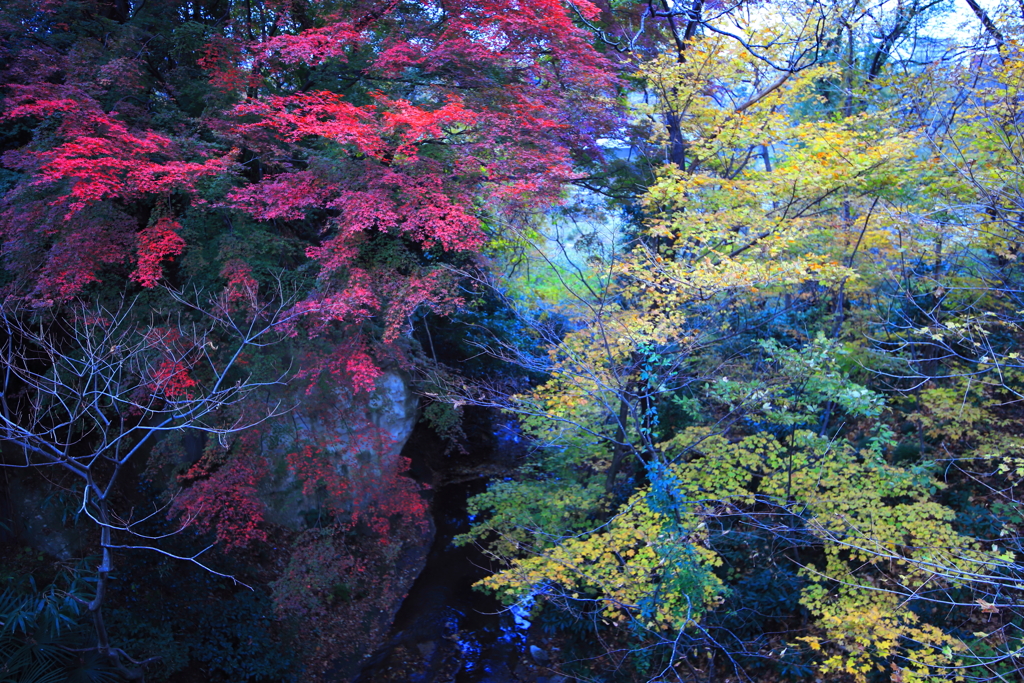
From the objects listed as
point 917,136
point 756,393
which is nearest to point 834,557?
point 756,393

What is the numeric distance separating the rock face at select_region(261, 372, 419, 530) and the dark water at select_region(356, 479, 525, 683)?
89.5 inches

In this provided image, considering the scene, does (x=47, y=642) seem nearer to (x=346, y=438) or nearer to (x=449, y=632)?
(x=346, y=438)

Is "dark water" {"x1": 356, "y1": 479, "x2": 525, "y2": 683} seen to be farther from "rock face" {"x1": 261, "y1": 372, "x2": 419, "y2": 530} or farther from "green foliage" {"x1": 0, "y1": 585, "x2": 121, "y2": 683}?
"green foliage" {"x1": 0, "y1": 585, "x2": 121, "y2": 683}

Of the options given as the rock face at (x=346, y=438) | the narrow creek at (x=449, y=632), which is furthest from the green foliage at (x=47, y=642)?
the narrow creek at (x=449, y=632)

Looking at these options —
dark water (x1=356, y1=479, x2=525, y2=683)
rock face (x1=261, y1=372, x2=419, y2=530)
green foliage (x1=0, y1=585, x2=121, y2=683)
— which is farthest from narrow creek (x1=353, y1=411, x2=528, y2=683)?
green foliage (x1=0, y1=585, x2=121, y2=683)

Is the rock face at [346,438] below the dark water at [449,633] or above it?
above

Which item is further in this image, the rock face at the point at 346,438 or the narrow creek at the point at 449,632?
the rock face at the point at 346,438

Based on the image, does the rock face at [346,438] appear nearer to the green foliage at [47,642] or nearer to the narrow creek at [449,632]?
the narrow creek at [449,632]

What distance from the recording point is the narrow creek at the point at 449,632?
849 cm

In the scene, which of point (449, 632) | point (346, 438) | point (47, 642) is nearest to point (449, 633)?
point (449, 632)

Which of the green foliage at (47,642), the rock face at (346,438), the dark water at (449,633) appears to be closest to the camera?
the green foliage at (47,642)

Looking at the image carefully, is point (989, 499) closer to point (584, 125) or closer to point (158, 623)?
point (584, 125)

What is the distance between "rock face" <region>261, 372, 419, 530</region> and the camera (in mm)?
9367

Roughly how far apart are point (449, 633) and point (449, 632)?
24 millimetres
